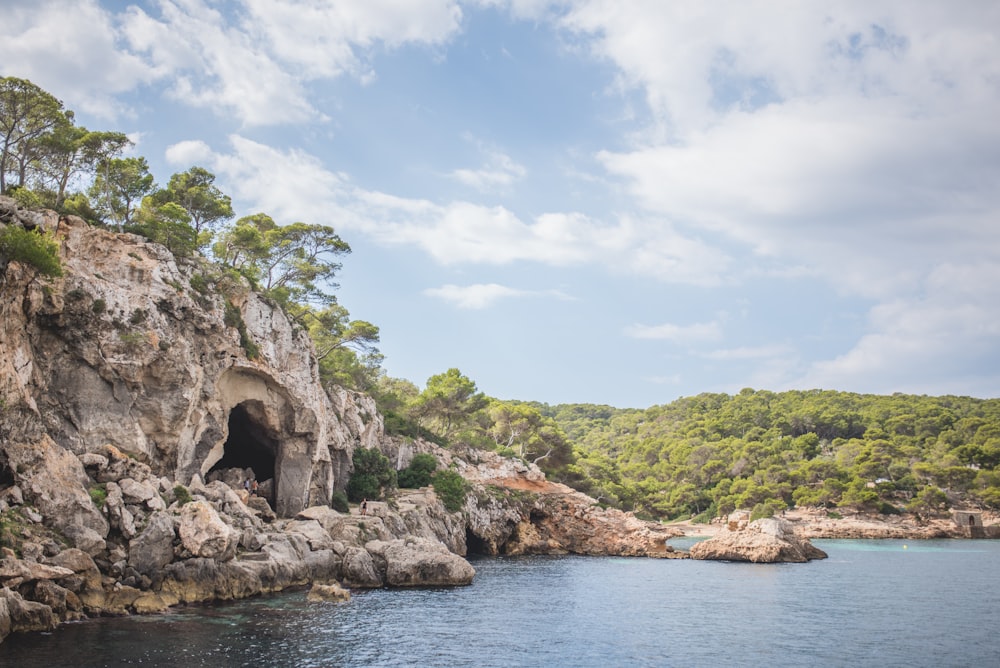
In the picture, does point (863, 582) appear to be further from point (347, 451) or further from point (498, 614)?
point (347, 451)

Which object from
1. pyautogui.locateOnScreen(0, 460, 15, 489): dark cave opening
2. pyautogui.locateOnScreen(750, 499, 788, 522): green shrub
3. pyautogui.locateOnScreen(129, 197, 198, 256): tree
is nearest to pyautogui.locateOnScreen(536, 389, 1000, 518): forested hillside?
pyautogui.locateOnScreen(750, 499, 788, 522): green shrub

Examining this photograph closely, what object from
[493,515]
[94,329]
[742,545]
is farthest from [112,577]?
[742,545]

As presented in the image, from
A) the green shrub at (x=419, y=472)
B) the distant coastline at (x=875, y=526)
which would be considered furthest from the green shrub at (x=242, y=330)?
the distant coastline at (x=875, y=526)

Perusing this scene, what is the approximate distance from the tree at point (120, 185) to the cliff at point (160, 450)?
6452mm

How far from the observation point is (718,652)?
23266 millimetres

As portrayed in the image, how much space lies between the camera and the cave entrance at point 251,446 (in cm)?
4475

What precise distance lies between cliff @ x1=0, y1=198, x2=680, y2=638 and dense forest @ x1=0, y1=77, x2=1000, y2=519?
7.14 feet

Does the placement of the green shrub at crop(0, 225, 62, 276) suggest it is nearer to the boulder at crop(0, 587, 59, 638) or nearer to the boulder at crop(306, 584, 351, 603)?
the boulder at crop(0, 587, 59, 638)

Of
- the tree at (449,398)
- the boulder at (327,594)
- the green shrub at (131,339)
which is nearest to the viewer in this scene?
the boulder at (327,594)

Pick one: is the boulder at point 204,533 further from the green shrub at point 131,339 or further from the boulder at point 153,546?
the green shrub at point 131,339

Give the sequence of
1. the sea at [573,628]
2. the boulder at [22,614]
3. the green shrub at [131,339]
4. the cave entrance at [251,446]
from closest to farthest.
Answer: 1. the boulder at [22,614]
2. the sea at [573,628]
3. the green shrub at [131,339]
4. the cave entrance at [251,446]

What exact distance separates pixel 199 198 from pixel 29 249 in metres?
24.5

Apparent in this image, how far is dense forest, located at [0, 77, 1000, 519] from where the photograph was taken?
37312 mm

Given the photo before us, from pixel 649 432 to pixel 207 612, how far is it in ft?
431
